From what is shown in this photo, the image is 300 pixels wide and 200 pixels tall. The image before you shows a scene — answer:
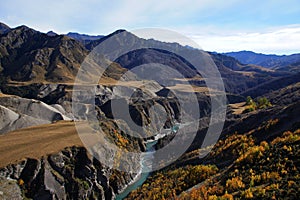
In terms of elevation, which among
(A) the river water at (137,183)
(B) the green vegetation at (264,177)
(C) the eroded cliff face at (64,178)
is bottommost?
(A) the river water at (137,183)

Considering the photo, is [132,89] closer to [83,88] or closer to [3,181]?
[83,88]

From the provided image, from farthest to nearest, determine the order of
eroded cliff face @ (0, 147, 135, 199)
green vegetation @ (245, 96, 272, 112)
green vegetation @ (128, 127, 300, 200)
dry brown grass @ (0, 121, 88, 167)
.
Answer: green vegetation @ (245, 96, 272, 112) → dry brown grass @ (0, 121, 88, 167) → eroded cliff face @ (0, 147, 135, 199) → green vegetation @ (128, 127, 300, 200)

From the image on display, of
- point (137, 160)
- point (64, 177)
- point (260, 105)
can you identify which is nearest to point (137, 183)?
point (137, 160)

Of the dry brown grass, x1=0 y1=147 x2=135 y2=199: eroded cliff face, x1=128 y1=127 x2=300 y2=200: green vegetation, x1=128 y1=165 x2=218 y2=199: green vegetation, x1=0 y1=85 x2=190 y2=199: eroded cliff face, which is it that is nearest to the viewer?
x1=128 y1=127 x2=300 y2=200: green vegetation

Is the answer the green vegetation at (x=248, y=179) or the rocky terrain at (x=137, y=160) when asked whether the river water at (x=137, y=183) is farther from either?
the green vegetation at (x=248, y=179)

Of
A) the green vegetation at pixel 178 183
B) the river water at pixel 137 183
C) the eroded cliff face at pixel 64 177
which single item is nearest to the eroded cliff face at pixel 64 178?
the eroded cliff face at pixel 64 177

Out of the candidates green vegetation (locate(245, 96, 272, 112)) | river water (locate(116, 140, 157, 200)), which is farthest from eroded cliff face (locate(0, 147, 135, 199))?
green vegetation (locate(245, 96, 272, 112))

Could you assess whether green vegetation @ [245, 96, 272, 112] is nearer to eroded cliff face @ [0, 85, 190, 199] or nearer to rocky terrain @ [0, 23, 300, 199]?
rocky terrain @ [0, 23, 300, 199]

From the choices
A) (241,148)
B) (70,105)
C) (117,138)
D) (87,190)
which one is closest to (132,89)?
(70,105)

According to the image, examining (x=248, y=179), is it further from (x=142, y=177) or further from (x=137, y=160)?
A: (x=137, y=160)

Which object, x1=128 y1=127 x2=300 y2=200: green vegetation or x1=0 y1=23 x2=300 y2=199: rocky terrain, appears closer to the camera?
x1=128 y1=127 x2=300 y2=200: green vegetation
